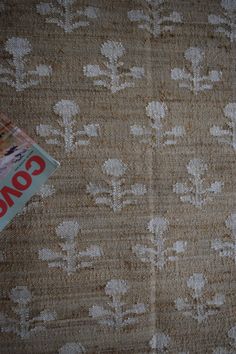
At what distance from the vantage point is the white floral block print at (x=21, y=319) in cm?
109

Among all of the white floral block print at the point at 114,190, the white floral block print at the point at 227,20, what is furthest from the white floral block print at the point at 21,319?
the white floral block print at the point at 227,20

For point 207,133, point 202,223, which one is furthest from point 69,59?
point 202,223

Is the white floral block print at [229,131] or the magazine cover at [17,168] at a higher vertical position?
the white floral block print at [229,131]

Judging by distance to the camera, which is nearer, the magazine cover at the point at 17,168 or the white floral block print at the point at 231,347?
the magazine cover at the point at 17,168

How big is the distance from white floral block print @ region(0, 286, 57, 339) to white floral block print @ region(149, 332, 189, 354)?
0.31 metres

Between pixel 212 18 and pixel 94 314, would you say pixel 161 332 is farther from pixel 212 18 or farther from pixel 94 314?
pixel 212 18

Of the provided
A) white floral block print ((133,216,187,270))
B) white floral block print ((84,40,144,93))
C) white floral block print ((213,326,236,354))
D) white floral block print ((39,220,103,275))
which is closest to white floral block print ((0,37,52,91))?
white floral block print ((84,40,144,93))

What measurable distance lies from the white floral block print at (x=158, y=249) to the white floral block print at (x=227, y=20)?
54 centimetres

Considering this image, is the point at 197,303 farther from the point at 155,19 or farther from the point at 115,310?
the point at 155,19

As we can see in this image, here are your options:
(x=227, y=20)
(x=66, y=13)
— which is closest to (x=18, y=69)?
(x=66, y=13)

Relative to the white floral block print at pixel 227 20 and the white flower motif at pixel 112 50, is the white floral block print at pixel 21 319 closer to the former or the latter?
the white flower motif at pixel 112 50

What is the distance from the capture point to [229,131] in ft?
3.84

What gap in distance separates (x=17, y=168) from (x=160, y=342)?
0.60 meters

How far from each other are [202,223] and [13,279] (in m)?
0.52
